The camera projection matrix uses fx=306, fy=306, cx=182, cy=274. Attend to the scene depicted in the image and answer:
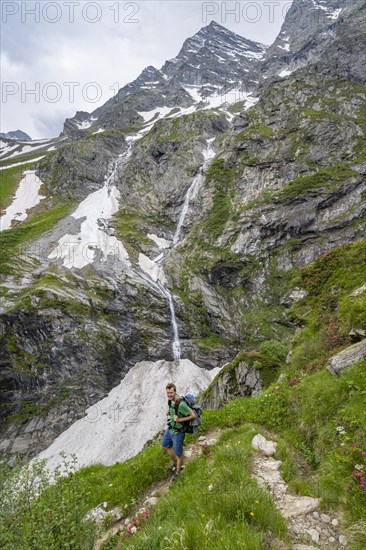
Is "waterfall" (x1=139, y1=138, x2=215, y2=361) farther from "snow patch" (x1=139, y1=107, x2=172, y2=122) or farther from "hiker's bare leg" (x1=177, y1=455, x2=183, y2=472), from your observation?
"snow patch" (x1=139, y1=107, x2=172, y2=122)

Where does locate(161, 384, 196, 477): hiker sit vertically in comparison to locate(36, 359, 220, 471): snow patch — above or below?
above

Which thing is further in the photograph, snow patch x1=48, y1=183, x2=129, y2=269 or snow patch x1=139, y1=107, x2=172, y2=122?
snow patch x1=139, y1=107, x2=172, y2=122

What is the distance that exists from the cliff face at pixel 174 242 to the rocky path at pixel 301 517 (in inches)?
1431

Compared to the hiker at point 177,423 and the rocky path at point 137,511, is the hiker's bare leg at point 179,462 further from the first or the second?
the rocky path at point 137,511

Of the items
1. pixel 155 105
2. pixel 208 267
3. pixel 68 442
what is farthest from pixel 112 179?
pixel 155 105

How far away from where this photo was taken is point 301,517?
512cm

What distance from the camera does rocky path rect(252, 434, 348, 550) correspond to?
4.54 metres

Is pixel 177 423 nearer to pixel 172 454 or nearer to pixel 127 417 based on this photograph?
pixel 172 454

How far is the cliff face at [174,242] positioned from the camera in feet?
137

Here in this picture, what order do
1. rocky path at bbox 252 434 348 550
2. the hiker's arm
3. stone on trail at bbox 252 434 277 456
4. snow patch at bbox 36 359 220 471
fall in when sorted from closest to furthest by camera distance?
rocky path at bbox 252 434 348 550 → stone on trail at bbox 252 434 277 456 → the hiker's arm → snow patch at bbox 36 359 220 471

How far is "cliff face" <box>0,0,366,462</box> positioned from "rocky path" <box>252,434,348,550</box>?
36.3m

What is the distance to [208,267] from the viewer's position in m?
58.1

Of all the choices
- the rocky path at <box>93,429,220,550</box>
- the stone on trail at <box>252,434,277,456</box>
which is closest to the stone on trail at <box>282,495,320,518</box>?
the stone on trail at <box>252,434,277,456</box>

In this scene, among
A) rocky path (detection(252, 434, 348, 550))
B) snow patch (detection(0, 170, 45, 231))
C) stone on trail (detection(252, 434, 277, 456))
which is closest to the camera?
rocky path (detection(252, 434, 348, 550))
